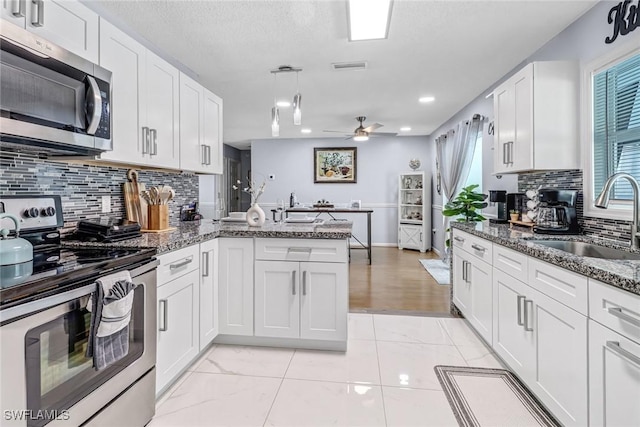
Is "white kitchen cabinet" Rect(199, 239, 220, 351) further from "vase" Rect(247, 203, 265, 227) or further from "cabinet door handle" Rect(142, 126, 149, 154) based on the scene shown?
"cabinet door handle" Rect(142, 126, 149, 154)

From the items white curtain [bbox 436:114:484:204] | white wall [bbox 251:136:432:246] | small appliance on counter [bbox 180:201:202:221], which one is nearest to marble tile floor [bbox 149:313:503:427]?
small appliance on counter [bbox 180:201:202:221]

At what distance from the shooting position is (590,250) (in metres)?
1.94

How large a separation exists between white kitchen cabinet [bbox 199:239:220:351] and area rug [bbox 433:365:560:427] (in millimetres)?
1579

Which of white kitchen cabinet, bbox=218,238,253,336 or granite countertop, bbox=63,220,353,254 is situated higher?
granite countertop, bbox=63,220,353,254

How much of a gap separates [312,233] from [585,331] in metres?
1.53

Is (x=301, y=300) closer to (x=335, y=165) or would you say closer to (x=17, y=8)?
(x=17, y=8)

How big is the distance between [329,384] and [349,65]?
2775 mm

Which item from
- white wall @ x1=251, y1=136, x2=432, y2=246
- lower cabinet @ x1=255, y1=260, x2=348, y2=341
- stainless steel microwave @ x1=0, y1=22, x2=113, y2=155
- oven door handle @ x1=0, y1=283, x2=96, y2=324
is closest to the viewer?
oven door handle @ x1=0, y1=283, x2=96, y2=324

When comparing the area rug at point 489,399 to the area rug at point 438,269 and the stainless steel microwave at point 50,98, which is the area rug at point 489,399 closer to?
the area rug at point 438,269

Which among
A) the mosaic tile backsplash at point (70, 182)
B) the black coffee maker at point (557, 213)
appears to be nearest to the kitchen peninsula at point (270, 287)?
the mosaic tile backsplash at point (70, 182)

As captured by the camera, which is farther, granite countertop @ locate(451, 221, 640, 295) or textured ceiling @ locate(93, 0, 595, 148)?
textured ceiling @ locate(93, 0, 595, 148)

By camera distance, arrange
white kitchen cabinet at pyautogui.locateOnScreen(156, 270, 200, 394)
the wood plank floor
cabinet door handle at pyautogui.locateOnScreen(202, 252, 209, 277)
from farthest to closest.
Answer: the wood plank floor
cabinet door handle at pyautogui.locateOnScreen(202, 252, 209, 277)
white kitchen cabinet at pyautogui.locateOnScreen(156, 270, 200, 394)

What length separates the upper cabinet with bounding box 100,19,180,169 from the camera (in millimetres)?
1799

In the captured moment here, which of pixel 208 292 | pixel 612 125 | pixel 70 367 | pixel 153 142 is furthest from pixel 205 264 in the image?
pixel 612 125
